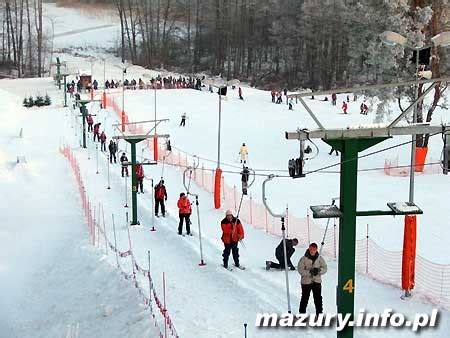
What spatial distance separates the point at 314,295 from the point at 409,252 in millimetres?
2646

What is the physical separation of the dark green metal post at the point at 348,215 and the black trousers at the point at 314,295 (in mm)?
1354

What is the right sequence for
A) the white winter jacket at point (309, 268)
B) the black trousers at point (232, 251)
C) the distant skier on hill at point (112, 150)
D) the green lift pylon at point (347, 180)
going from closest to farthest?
the green lift pylon at point (347, 180) → the white winter jacket at point (309, 268) → the black trousers at point (232, 251) → the distant skier on hill at point (112, 150)

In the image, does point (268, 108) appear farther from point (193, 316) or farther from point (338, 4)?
point (193, 316)

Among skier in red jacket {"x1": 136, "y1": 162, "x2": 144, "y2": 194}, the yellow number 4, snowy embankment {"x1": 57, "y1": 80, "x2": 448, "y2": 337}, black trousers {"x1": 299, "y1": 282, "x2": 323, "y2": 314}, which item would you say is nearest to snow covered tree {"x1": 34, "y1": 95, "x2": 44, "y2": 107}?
skier in red jacket {"x1": 136, "y1": 162, "x2": 144, "y2": 194}

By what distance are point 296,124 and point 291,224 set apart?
26111 mm

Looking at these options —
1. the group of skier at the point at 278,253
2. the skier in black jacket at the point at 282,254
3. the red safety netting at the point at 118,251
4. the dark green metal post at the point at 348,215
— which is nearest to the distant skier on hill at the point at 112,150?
the red safety netting at the point at 118,251

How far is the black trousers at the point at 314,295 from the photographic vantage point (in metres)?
12.4

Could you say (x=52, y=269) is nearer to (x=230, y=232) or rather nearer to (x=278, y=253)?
(x=230, y=232)

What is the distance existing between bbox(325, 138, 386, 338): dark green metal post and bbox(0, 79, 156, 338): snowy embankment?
12.6 feet

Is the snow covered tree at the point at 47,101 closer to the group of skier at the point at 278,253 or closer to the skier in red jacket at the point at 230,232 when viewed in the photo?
the group of skier at the point at 278,253

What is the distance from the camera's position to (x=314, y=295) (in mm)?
12461

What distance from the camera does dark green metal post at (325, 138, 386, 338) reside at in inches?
422

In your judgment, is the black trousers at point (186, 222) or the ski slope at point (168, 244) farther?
the black trousers at point (186, 222)

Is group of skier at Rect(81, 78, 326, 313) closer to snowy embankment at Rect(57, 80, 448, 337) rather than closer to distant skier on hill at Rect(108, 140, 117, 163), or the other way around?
snowy embankment at Rect(57, 80, 448, 337)
